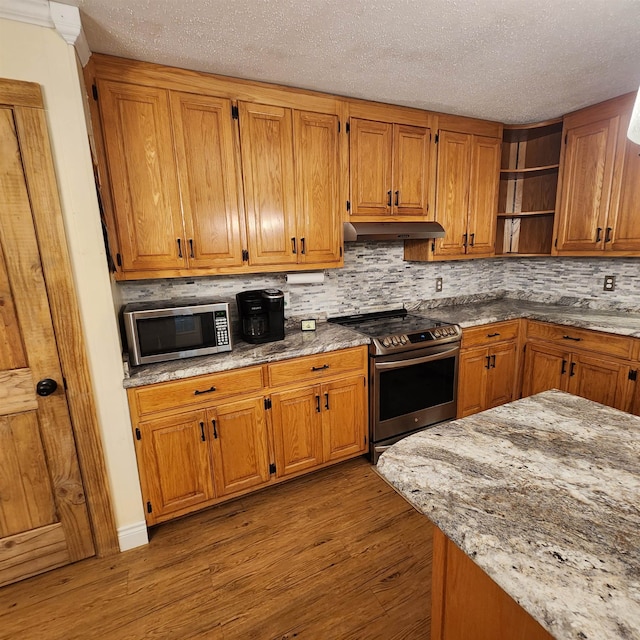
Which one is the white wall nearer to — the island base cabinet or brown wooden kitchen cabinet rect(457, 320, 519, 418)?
the island base cabinet

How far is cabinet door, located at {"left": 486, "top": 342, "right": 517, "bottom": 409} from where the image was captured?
306 centimetres

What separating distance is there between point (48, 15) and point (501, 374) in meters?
3.55

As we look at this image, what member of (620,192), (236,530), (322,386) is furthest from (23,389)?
(620,192)

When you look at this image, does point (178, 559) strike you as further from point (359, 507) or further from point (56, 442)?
point (359, 507)

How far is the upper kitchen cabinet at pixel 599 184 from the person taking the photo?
2.61 meters

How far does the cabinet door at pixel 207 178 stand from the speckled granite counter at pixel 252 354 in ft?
1.83

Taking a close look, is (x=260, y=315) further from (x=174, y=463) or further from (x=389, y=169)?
(x=389, y=169)

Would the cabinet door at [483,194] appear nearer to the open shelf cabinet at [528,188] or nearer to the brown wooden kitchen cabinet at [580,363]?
the open shelf cabinet at [528,188]

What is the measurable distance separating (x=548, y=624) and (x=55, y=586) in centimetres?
215

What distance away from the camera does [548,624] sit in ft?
1.97

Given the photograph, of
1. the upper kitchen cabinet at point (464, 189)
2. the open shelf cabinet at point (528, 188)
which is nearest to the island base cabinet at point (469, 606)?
the upper kitchen cabinet at point (464, 189)

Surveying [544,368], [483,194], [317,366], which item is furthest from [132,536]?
[483,194]

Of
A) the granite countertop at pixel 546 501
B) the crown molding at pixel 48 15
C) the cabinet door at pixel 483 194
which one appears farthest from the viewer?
the cabinet door at pixel 483 194

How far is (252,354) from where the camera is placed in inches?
84.4
